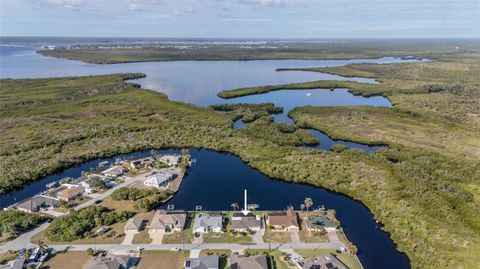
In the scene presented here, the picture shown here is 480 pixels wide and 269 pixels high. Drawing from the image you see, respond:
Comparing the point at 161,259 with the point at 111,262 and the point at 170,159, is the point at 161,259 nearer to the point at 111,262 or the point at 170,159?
the point at 111,262

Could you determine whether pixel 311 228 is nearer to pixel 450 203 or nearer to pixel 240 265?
pixel 240 265

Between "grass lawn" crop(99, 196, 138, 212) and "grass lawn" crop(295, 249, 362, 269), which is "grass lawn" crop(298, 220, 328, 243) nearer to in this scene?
"grass lawn" crop(295, 249, 362, 269)

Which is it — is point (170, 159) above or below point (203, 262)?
above

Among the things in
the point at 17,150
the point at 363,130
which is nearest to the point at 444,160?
the point at 363,130

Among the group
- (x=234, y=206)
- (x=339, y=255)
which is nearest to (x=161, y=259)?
(x=234, y=206)

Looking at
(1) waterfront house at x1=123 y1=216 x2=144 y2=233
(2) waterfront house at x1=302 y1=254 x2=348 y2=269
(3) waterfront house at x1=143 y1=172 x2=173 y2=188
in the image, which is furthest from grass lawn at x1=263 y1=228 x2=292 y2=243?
(3) waterfront house at x1=143 y1=172 x2=173 y2=188

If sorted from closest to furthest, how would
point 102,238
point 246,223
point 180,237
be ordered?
1. point 102,238
2. point 180,237
3. point 246,223
